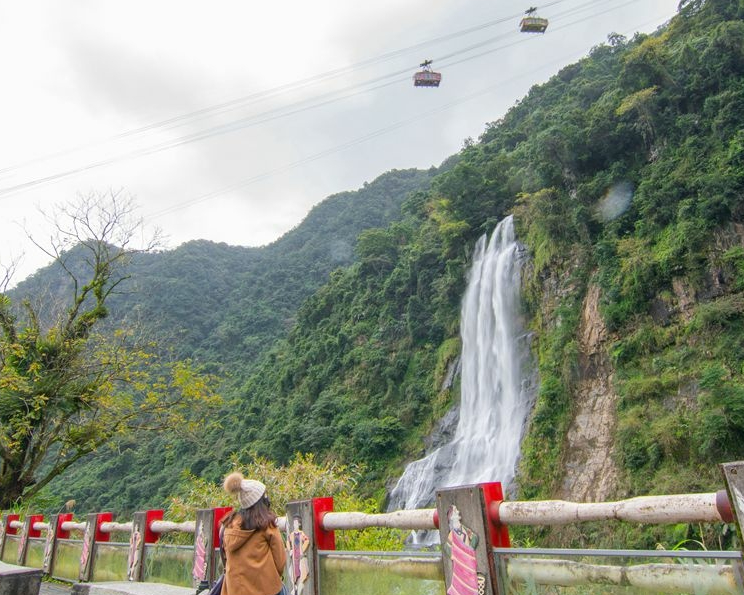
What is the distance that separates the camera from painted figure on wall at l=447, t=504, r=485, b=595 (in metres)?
2.87

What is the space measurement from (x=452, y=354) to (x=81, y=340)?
1932cm

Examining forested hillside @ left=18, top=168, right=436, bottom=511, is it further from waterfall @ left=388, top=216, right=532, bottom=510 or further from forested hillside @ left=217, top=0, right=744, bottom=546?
waterfall @ left=388, top=216, right=532, bottom=510

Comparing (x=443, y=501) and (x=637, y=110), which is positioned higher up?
(x=637, y=110)

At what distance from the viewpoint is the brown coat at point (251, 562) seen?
307cm

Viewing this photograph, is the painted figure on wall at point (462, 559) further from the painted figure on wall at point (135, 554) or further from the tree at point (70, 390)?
the tree at point (70, 390)

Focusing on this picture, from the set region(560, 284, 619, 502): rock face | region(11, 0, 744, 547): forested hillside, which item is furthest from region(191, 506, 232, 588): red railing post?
region(560, 284, 619, 502): rock face

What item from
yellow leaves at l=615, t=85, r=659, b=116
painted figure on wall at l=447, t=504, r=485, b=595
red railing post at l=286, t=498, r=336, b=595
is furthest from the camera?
yellow leaves at l=615, t=85, r=659, b=116

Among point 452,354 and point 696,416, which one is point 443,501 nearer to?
point 696,416

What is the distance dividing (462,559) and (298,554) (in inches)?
62.5

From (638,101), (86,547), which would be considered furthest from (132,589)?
(638,101)

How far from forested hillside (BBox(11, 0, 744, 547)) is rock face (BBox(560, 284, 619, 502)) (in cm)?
7

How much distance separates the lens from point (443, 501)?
317cm

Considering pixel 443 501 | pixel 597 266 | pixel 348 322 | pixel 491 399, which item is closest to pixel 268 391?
pixel 348 322

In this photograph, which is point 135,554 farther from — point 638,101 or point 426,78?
point 638,101
